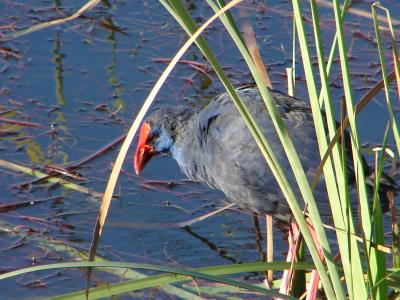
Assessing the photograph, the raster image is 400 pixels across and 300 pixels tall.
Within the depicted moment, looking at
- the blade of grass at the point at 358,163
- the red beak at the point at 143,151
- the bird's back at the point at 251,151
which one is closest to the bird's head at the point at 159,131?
the red beak at the point at 143,151

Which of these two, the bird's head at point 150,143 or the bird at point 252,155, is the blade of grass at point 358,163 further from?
the bird's head at point 150,143

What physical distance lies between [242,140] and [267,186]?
0.22m

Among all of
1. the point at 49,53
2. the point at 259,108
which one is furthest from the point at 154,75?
the point at 259,108

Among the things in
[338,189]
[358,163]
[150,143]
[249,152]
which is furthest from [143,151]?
[358,163]

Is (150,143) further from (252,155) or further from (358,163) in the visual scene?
(358,163)

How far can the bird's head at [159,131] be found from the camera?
4.37 meters

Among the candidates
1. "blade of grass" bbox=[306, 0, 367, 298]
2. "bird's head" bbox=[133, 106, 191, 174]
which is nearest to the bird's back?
"bird's head" bbox=[133, 106, 191, 174]

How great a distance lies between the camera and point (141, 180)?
4801 mm

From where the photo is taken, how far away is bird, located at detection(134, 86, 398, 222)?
151 inches

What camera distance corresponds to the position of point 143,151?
4504 mm

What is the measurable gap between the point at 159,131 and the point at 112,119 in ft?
2.81

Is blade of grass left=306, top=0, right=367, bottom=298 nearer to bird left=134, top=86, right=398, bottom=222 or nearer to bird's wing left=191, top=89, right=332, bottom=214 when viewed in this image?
bird left=134, top=86, right=398, bottom=222

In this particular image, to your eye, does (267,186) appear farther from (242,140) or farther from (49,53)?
(49,53)

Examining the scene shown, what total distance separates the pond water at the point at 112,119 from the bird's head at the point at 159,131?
29cm
